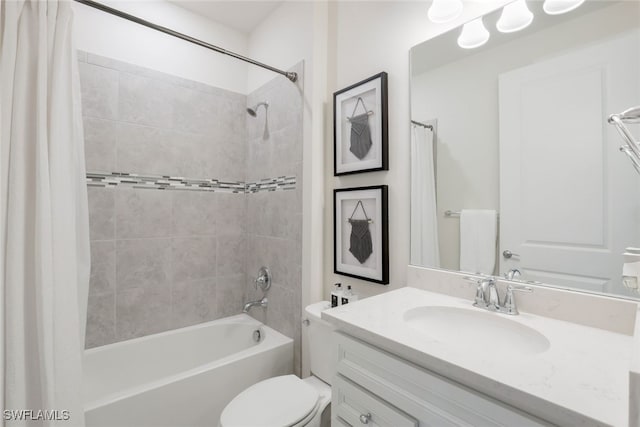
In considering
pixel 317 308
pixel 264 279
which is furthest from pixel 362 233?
pixel 264 279

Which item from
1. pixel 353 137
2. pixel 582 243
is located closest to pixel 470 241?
pixel 582 243

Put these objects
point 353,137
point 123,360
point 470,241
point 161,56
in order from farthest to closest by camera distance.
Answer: point 161,56, point 123,360, point 353,137, point 470,241

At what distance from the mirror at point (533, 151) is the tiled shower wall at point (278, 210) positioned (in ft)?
2.57

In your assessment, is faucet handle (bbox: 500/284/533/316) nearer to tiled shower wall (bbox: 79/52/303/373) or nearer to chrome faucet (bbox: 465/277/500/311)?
chrome faucet (bbox: 465/277/500/311)

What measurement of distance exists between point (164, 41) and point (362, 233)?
72.2 inches

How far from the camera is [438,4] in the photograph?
120 centimetres

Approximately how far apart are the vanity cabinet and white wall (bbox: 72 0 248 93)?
6.74ft

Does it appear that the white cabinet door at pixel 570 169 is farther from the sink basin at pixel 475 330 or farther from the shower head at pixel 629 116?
the sink basin at pixel 475 330

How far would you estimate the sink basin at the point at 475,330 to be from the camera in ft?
2.94

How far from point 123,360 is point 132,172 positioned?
44.8 inches

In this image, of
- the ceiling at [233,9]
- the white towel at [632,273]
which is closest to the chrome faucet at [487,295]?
the white towel at [632,273]

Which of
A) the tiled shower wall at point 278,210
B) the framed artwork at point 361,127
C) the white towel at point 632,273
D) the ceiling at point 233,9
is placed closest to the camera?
the white towel at point 632,273

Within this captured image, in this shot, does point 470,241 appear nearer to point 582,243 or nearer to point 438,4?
point 582,243

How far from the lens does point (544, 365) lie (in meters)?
0.66
